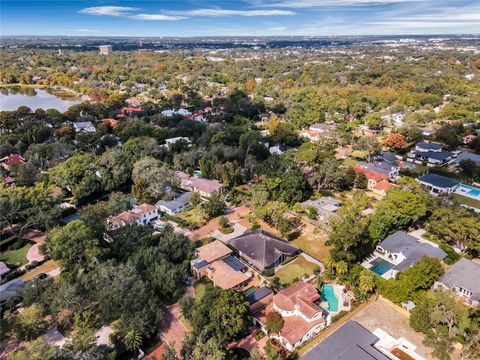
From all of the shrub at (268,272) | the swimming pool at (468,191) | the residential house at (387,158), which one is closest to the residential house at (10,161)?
the shrub at (268,272)

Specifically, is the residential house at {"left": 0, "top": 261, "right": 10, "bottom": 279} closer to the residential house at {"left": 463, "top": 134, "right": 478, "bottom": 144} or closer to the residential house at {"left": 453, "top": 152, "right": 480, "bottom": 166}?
the residential house at {"left": 453, "top": 152, "right": 480, "bottom": 166}

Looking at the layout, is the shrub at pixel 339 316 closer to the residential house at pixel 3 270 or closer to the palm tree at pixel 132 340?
the palm tree at pixel 132 340

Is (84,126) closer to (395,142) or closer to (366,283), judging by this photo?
(395,142)

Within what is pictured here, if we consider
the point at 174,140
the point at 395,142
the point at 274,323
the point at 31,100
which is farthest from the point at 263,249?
the point at 31,100

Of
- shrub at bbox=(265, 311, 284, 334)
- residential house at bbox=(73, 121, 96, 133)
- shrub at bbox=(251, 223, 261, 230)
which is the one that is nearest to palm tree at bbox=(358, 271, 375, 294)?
shrub at bbox=(265, 311, 284, 334)

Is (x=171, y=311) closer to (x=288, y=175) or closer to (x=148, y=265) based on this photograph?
(x=148, y=265)

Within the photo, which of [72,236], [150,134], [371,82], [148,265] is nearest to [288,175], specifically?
[148,265]
